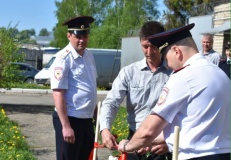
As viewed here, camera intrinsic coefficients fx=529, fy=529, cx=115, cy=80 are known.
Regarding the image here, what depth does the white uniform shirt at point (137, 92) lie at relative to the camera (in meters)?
3.97

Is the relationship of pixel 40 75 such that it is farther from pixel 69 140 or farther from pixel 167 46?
pixel 167 46

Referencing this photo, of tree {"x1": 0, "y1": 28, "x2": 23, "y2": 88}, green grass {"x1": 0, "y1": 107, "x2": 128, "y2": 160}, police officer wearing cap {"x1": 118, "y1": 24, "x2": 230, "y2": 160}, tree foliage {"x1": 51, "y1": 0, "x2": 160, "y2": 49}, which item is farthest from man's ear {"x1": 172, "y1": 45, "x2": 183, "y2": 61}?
tree foliage {"x1": 51, "y1": 0, "x2": 160, "y2": 49}

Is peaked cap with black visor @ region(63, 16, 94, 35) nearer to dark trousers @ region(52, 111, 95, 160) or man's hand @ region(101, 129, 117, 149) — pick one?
dark trousers @ region(52, 111, 95, 160)

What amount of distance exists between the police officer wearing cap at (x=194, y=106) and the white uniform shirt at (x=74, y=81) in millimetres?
1752

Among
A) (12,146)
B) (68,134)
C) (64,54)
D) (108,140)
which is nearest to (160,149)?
(108,140)

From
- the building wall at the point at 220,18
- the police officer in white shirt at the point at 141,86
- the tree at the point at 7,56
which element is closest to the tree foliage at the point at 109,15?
the building wall at the point at 220,18

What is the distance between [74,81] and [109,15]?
46.7 meters

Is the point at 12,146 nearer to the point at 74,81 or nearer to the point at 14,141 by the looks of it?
the point at 14,141

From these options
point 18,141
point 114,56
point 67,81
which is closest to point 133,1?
point 114,56

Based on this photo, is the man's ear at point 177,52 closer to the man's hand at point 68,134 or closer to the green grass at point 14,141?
the man's hand at point 68,134

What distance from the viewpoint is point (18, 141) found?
8.09 meters

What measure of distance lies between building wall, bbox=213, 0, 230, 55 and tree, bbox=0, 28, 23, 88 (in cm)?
725

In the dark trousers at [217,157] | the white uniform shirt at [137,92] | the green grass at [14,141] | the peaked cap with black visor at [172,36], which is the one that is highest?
the peaked cap with black visor at [172,36]

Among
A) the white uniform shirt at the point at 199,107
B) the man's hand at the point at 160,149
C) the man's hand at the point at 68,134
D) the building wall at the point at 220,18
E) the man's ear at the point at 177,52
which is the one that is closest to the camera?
the white uniform shirt at the point at 199,107
